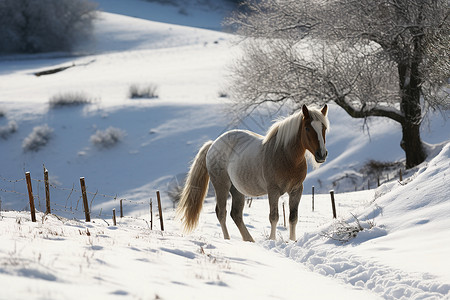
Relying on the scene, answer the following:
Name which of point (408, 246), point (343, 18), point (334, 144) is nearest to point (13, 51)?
point (334, 144)

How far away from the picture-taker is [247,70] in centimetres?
1744

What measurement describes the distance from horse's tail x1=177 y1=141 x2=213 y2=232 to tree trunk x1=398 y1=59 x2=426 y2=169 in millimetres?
7676

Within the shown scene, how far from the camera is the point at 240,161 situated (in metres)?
9.00

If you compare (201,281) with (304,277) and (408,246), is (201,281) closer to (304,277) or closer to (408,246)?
(304,277)

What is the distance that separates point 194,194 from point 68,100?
63.5 ft

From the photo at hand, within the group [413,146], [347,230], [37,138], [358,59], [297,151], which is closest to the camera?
[347,230]

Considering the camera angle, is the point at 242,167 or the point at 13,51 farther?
the point at 13,51

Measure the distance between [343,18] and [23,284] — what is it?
1331 centimetres

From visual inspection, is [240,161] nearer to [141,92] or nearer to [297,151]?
[297,151]

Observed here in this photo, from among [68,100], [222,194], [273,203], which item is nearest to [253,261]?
[273,203]

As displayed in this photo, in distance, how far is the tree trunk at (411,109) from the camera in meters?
15.4

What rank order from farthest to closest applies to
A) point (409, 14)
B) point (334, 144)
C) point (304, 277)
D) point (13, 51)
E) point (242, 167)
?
point (13, 51) → point (334, 144) → point (409, 14) → point (242, 167) → point (304, 277)

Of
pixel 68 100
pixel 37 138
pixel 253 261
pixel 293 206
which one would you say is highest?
pixel 68 100

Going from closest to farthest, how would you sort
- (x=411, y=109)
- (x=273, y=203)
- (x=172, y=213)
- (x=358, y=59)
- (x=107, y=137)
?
(x=273, y=203) < (x=172, y=213) < (x=358, y=59) < (x=411, y=109) < (x=107, y=137)
